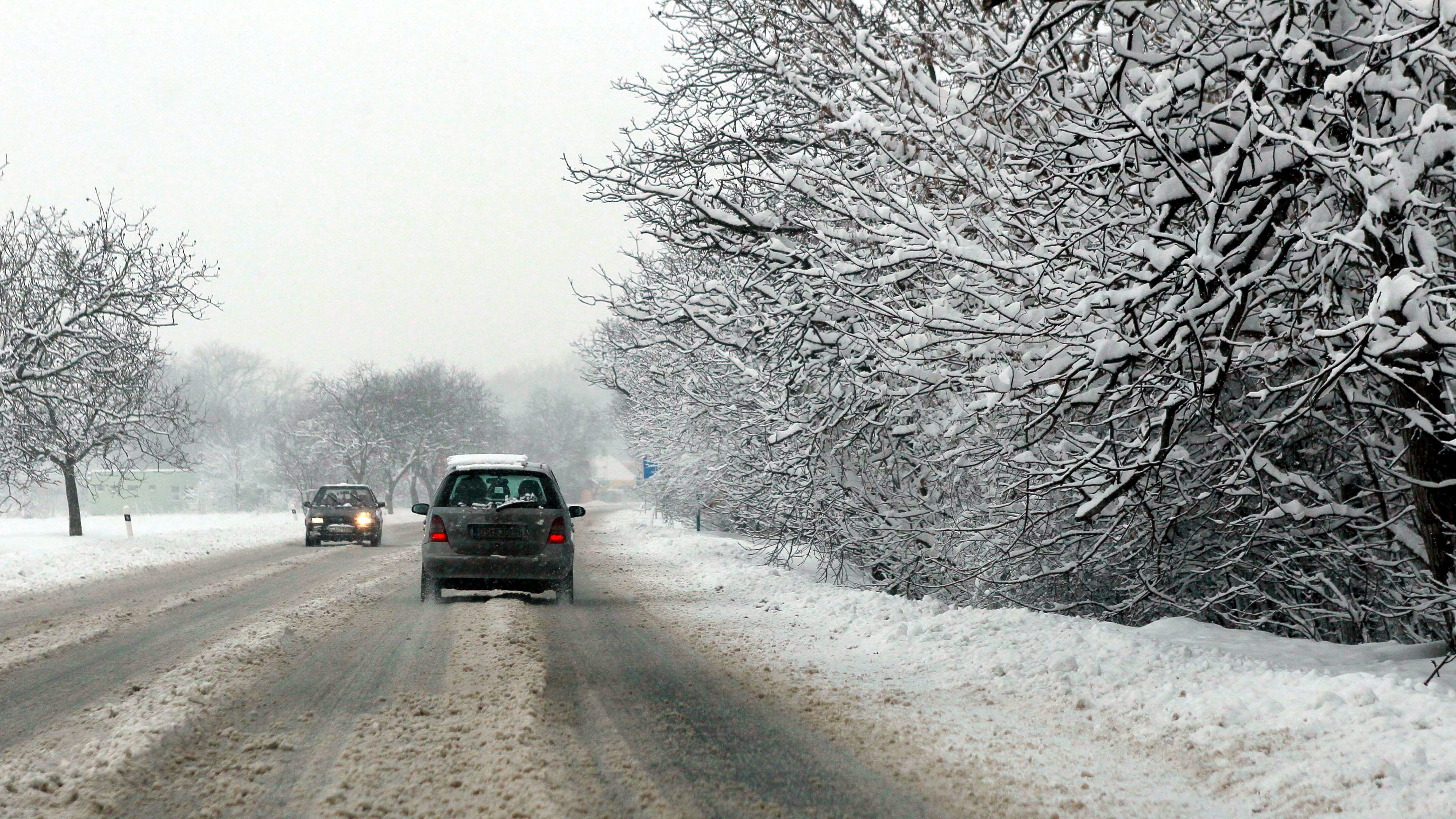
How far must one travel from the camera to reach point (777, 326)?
10.0 metres

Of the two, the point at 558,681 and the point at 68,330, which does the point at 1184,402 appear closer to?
Answer: the point at 558,681

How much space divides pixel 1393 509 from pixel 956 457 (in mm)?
3738

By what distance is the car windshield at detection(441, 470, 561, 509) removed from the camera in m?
12.8

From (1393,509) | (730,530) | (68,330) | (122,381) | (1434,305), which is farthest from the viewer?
(730,530)

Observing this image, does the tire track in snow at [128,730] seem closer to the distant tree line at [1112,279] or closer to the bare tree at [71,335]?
the distant tree line at [1112,279]

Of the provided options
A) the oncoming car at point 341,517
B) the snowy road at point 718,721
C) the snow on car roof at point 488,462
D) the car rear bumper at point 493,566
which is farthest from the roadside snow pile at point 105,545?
the snowy road at point 718,721

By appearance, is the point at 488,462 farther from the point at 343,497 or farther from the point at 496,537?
the point at 496,537

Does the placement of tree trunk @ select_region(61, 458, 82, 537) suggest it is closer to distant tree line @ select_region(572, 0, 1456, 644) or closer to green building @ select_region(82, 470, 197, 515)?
distant tree line @ select_region(572, 0, 1456, 644)

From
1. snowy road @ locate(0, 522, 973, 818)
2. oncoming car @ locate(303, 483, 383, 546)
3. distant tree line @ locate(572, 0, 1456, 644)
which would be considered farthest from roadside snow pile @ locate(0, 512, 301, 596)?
distant tree line @ locate(572, 0, 1456, 644)

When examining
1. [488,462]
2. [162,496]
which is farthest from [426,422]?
[488,462]

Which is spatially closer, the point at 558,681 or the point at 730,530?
the point at 558,681

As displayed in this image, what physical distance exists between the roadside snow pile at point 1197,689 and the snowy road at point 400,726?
4.21 ft

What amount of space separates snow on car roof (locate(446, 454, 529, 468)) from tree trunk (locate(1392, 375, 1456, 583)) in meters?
9.34

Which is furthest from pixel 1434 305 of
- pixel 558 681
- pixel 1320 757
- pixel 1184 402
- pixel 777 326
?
pixel 558 681
